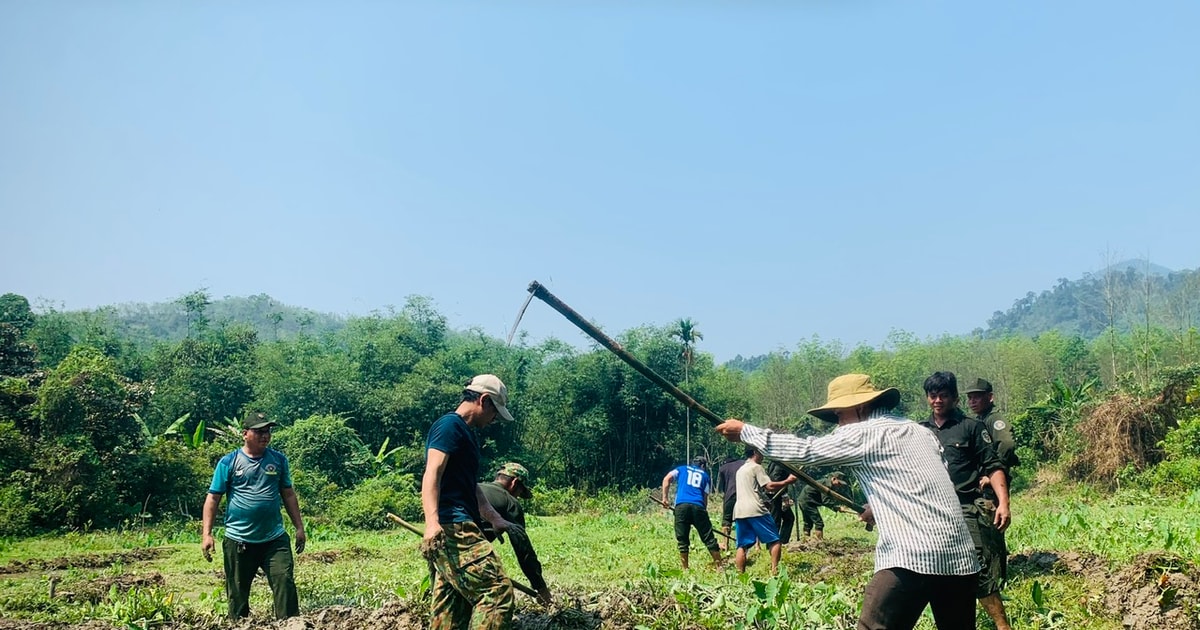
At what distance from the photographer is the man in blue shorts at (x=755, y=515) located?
9664mm

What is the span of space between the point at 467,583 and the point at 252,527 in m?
2.65

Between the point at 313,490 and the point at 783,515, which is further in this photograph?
the point at 313,490

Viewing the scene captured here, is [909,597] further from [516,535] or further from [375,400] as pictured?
[375,400]

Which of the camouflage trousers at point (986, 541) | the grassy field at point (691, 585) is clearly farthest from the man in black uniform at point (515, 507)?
the camouflage trousers at point (986, 541)

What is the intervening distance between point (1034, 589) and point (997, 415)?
56.0 inches

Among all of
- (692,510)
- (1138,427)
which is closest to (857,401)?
(692,510)

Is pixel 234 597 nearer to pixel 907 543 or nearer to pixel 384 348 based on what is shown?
pixel 907 543

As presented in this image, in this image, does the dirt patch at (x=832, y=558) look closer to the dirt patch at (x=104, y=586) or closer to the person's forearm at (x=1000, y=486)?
the person's forearm at (x=1000, y=486)

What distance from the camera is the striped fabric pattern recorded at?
4.05 metres

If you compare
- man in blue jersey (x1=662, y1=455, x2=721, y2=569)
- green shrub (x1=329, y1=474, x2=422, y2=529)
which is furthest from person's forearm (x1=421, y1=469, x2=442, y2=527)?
green shrub (x1=329, y1=474, x2=422, y2=529)

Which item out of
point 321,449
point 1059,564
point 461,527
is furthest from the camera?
point 321,449

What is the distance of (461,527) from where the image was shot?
5.04 metres

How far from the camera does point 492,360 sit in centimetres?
4503

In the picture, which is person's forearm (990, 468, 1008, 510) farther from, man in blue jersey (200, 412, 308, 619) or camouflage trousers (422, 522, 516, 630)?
man in blue jersey (200, 412, 308, 619)
